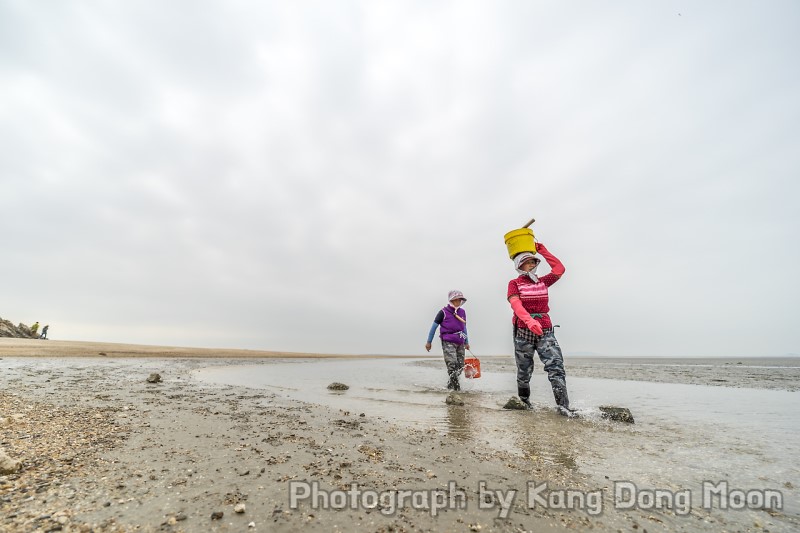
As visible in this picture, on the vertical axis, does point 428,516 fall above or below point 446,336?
below

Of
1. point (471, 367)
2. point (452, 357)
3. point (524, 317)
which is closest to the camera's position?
point (524, 317)

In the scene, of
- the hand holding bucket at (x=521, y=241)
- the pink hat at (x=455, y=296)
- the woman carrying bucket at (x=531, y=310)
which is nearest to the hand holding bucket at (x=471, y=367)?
the pink hat at (x=455, y=296)

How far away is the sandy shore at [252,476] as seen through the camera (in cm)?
233

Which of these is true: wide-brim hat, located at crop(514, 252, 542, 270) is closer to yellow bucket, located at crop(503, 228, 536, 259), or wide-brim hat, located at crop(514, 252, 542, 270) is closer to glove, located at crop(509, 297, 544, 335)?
yellow bucket, located at crop(503, 228, 536, 259)

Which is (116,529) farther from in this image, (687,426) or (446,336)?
(446,336)

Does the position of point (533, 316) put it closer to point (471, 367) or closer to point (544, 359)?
point (544, 359)

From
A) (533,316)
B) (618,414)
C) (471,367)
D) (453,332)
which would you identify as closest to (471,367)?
(471,367)

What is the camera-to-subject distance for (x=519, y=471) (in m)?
3.39

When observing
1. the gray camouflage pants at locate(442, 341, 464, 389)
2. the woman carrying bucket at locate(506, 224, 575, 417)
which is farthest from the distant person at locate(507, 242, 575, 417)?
the gray camouflage pants at locate(442, 341, 464, 389)

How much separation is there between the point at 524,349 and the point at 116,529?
285 inches

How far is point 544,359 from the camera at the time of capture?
740cm

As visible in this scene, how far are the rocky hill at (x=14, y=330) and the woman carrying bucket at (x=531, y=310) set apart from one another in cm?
5068

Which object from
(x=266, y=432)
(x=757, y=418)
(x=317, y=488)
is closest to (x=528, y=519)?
(x=317, y=488)

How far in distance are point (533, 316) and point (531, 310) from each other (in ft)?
0.45
